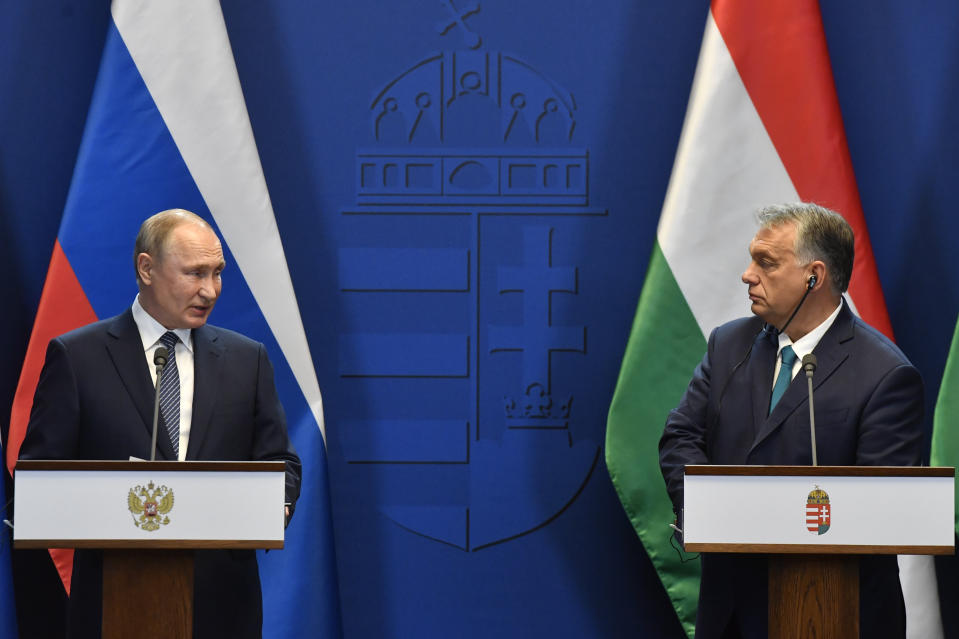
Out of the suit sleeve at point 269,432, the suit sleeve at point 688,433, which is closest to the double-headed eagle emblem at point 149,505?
the suit sleeve at point 269,432

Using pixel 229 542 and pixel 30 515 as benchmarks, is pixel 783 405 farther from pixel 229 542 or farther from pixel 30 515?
pixel 30 515

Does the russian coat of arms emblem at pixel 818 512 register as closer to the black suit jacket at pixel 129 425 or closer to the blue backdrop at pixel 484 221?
the black suit jacket at pixel 129 425

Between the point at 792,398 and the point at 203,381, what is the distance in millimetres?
1252

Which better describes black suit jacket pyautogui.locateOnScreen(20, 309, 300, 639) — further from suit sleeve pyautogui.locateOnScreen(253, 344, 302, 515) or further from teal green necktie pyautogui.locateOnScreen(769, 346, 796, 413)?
teal green necktie pyautogui.locateOnScreen(769, 346, 796, 413)

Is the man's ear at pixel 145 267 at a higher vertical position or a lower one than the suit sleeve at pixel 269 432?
higher

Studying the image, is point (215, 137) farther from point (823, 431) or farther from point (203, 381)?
point (823, 431)

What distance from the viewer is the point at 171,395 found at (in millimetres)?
2367

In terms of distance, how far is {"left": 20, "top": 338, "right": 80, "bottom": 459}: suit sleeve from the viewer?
2.29 meters

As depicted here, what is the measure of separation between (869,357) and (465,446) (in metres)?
1.39

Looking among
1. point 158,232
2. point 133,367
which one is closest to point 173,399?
point 133,367

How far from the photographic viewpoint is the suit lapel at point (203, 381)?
2.35 meters

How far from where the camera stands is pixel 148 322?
2449mm

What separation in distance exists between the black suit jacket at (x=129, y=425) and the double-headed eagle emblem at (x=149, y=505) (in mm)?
344

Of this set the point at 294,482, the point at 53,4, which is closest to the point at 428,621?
the point at 294,482
